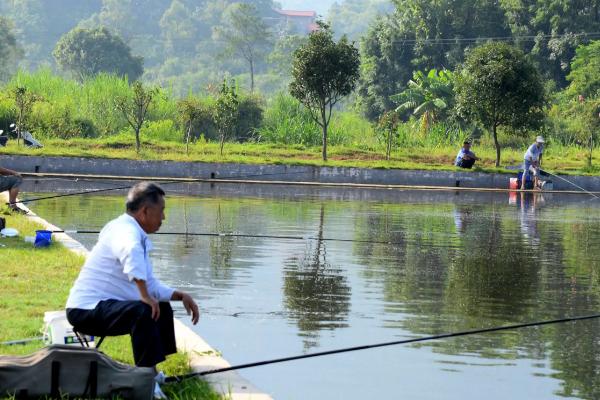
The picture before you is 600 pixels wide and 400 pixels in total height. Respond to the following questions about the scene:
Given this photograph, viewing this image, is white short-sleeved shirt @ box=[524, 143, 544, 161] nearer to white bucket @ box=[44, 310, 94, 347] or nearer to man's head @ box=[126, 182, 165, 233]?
white bucket @ box=[44, 310, 94, 347]

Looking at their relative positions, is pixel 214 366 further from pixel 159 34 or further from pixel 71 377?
pixel 159 34

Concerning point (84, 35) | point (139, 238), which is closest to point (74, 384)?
point (139, 238)

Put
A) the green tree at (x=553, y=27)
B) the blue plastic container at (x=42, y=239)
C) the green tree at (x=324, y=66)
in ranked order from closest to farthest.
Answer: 1. the blue plastic container at (x=42, y=239)
2. the green tree at (x=324, y=66)
3. the green tree at (x=553, y=27)

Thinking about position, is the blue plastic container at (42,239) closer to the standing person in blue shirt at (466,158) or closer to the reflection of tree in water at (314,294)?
the reflection of tree in water at (314,294)

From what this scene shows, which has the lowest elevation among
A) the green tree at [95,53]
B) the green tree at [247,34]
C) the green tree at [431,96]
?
the green tree at [431,96]

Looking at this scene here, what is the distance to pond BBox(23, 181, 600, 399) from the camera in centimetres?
813

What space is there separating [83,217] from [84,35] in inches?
2422

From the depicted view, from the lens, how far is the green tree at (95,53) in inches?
3051

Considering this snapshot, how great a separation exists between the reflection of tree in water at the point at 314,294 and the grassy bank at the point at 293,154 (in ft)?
62.4

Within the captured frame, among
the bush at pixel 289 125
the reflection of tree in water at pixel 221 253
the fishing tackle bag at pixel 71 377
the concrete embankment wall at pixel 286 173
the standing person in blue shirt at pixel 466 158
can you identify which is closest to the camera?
the fishing tackle bag at pixel 71 377

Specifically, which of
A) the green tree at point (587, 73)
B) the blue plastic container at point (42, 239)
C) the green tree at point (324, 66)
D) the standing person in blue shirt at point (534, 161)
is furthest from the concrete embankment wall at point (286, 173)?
the blue plastic container at point (42, 239)

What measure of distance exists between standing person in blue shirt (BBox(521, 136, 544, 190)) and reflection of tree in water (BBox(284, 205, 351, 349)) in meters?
16.1

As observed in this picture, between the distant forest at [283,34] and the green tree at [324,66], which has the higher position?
the distant forest at [283,34]

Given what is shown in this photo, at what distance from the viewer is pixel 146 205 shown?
6.73 meters
